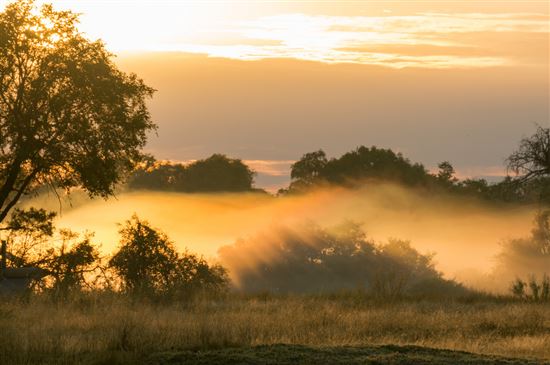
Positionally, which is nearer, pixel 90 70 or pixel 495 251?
pixel 90 70

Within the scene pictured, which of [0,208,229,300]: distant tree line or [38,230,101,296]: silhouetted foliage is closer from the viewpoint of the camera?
[0,208,229,300]: distant tree line

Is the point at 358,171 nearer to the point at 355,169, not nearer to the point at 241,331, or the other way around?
the point at 355,169

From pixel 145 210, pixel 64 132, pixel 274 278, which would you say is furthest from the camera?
pixel 145 210

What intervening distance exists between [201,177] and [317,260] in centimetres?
2977

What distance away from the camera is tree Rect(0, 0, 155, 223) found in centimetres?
2586

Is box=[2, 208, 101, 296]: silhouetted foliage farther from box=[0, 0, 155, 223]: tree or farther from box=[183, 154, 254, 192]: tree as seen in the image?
box=[183, 154, 254, 192]: tree

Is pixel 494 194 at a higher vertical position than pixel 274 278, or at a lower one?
higher

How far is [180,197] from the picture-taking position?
94000 millimetres

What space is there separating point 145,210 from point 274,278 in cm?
1765

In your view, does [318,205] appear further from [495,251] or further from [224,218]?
[495,251]

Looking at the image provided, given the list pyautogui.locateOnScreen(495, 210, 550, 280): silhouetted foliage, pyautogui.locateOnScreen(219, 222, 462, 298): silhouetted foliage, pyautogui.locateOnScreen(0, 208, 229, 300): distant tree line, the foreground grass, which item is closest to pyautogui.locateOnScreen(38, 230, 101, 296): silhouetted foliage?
pyautogui.locateOnScreen(0, 208, 229, 300): distant tree line

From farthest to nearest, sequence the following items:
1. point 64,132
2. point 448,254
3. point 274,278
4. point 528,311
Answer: point 448,254 → point 274,278 → point 528,311 → point 64,132

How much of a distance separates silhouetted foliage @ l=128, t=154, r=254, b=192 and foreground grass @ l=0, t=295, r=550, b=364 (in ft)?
197

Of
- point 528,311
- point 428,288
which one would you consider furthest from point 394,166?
point 528,311
